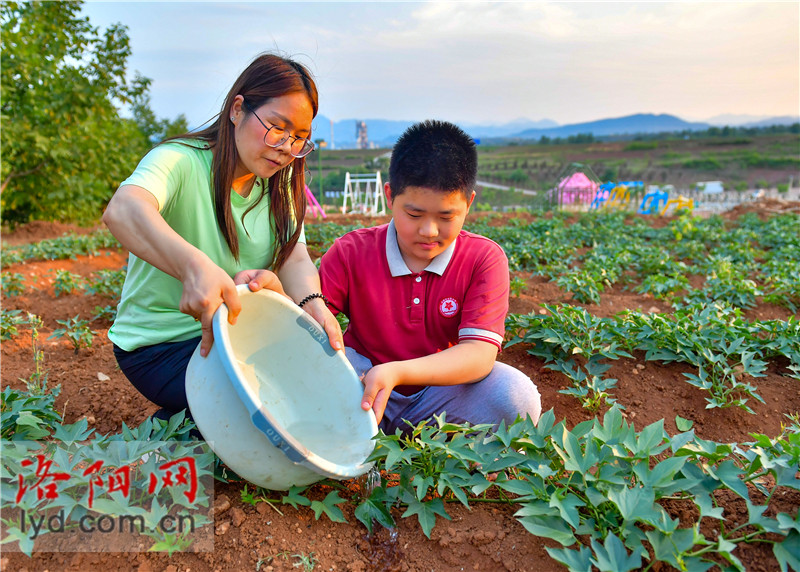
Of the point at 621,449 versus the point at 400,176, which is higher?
the point at 400,176

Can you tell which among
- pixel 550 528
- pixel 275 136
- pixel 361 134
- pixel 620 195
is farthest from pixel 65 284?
pixel 361 134

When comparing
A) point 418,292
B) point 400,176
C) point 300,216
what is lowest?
point 418,292

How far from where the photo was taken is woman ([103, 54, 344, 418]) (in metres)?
1.80

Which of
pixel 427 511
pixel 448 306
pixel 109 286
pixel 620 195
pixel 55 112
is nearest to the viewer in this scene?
pixel 427 511

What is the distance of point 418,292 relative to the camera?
2072 mm

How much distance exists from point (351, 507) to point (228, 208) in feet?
3.48

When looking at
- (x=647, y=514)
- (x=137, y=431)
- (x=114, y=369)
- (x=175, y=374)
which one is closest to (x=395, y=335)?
(x=175, y=374)

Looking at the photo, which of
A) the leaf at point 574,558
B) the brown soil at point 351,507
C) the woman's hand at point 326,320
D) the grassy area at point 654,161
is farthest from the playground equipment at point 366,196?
the leaf at point 574,558

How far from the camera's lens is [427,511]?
56.2 inches

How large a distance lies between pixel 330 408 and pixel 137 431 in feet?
1.77

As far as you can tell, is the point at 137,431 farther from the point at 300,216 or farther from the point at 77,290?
the point at 77,290

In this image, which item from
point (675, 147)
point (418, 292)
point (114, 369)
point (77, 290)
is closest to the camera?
point (418, 292)

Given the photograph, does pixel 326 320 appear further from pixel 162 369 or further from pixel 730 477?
pixel 730 477

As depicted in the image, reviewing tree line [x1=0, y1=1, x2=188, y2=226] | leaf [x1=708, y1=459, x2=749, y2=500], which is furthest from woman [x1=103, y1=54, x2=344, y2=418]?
tree line [x1=0, y1=1, x2=188, y2=226]
